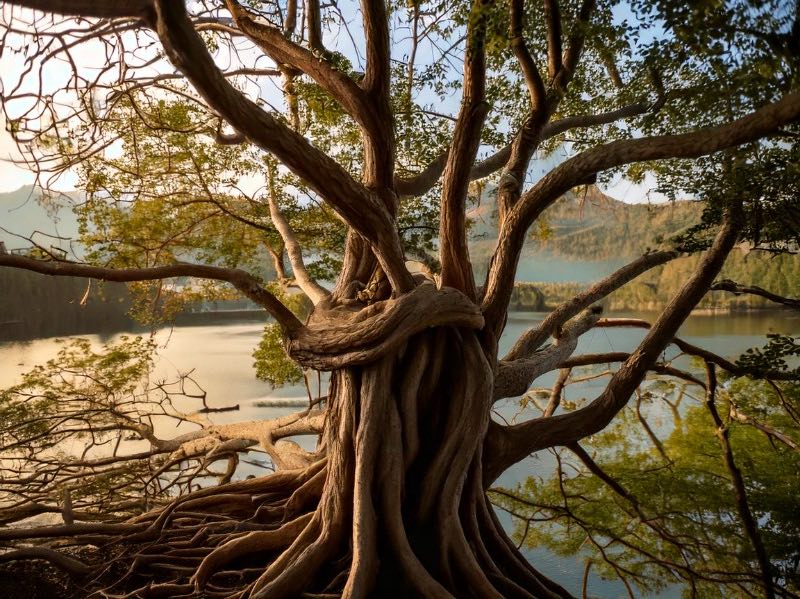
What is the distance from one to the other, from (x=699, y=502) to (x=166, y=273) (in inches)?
142

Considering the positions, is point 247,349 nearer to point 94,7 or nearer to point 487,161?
point 487,161

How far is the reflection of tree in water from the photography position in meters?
2.95

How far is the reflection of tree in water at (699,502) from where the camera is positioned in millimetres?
2953

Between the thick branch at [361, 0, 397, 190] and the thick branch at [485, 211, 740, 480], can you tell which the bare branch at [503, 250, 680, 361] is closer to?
the thick branch at [485, 211, 740, 480]

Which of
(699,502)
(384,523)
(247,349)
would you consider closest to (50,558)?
(384,523)

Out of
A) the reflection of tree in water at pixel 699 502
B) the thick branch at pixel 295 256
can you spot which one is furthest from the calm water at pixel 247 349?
the thick branch at pixel 295 256

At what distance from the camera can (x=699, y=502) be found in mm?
3633

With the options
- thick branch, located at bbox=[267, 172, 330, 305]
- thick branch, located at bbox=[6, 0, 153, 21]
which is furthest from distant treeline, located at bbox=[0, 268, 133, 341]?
thick branch, located at bbox=[6, 0, 153, 21]

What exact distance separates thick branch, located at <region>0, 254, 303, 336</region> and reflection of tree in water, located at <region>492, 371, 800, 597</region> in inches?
57.2

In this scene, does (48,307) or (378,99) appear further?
(48,307)

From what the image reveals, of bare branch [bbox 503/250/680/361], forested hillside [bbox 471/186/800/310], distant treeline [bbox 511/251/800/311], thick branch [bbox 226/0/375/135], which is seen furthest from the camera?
distant treeline [bbox 511/251/800/311]

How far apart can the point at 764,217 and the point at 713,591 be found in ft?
9.98

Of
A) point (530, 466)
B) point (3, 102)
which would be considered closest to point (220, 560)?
point (3, 102)

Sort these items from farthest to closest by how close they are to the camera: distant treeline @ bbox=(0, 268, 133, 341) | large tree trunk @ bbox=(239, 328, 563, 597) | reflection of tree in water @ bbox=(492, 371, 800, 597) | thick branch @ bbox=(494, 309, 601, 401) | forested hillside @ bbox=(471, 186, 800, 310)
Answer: forested hillside @ bbox=(471, 186, 800, 310)
distant treeline @ bbox=(0, 268, 133, 341)
reflection of tree in water @ bbox=(492, 371, 800, 597)
thick branch @ bbox=(494, 309, 601, 401)
large tree trunk @ bbox=(239, 328, 563, 597)
